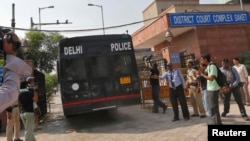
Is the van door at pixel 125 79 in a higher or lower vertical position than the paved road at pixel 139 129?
higher

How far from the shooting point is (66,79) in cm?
918

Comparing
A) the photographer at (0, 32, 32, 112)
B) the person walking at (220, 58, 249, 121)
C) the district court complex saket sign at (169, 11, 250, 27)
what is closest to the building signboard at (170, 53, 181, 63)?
the district court complex saket sign at (169, 11, 250, 27)

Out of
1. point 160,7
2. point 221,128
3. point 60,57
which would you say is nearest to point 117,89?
point 60,57

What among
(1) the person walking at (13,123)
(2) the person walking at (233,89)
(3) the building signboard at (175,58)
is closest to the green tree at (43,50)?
(3) the building signboard at (175,58)

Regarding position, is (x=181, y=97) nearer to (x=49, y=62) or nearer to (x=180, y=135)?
(x=180, y=135)

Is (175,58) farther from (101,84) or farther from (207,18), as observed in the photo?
(101,84)

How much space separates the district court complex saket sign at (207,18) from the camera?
18922mm

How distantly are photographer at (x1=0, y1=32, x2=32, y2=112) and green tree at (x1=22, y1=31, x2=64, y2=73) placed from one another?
23.3m

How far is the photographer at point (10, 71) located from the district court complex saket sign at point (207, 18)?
1688 cm

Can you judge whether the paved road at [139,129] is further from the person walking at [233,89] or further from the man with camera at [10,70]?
the man with camera at [10,70]

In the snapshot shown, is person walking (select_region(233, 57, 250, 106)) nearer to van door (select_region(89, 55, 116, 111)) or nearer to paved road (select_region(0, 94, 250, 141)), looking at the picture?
paved road (select_region(0, 94, 250, 141))

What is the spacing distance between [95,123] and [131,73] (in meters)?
2.21

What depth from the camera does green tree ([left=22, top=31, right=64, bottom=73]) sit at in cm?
2591

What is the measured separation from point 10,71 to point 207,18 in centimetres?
1845
